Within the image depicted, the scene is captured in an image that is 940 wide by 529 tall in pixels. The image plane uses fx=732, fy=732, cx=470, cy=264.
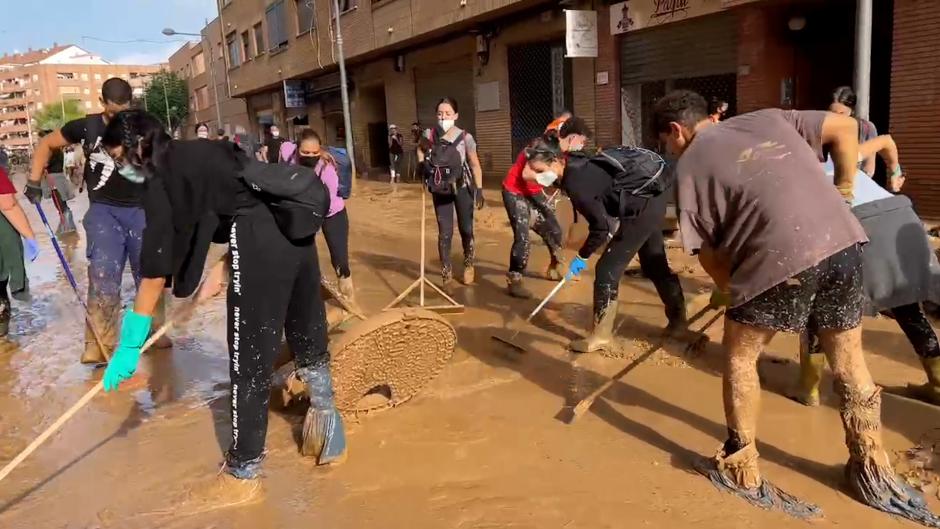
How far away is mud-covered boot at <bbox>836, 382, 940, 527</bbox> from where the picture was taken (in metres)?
2.68

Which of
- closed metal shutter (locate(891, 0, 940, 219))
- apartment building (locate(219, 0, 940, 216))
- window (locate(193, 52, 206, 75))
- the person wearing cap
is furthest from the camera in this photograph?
window (locate(193, 52, 206, 75))

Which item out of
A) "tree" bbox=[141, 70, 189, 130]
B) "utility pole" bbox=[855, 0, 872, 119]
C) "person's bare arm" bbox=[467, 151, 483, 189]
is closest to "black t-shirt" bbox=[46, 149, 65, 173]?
"person's bare arm" bbox=[467, 151, 483, 189]

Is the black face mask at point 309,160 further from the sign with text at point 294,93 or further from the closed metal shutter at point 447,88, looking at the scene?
the sign with text at point 294,93

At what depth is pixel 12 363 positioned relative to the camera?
17.6ft

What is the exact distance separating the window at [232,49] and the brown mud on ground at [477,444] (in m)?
28.3

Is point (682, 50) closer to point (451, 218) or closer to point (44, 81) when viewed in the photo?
point (451, 218)

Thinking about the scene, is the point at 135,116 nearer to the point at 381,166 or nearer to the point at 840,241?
the point at 840,241

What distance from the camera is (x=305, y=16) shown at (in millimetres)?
22516

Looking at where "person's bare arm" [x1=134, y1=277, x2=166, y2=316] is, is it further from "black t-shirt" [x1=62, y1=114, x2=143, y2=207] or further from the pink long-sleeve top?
the pink long-sleeve top

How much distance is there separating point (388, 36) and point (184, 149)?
15322mm

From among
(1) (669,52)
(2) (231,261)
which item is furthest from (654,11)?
(2) (231,261)

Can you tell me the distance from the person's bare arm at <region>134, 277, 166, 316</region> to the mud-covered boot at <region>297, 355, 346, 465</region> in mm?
721

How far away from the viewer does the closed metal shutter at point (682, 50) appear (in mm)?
10250

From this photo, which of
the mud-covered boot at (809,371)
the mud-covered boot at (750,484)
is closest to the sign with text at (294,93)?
the mud-covered boot at (809,371)
